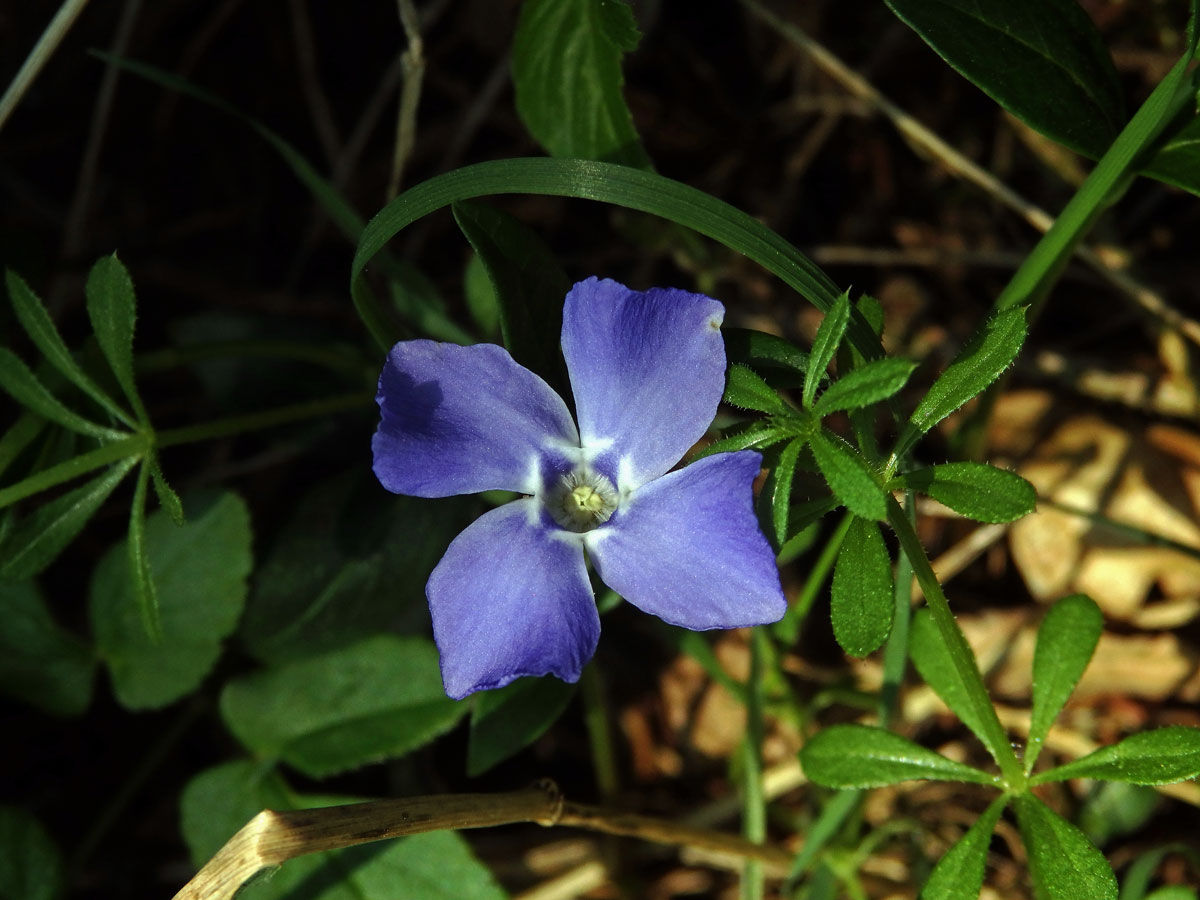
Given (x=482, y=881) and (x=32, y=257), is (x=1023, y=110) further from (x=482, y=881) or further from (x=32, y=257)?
(x=32, y=257)

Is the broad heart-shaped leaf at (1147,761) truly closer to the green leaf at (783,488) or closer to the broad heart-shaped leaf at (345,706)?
the green leaf at (783,488)

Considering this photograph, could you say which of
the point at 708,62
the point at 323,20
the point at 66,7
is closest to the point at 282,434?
the point at 66,7

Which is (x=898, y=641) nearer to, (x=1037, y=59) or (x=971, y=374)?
(x=971, y=374)

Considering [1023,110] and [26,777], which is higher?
[1023,110]

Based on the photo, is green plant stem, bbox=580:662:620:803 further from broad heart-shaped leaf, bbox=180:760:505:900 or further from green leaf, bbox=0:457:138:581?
green leaf, bbox=0:457:138:581

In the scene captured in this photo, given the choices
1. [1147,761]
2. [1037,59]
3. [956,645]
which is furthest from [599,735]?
[1037,59]

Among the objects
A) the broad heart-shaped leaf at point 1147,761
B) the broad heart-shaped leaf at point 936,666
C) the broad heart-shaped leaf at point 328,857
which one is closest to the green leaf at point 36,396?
the broad heart-shaped leaf at point 328,857

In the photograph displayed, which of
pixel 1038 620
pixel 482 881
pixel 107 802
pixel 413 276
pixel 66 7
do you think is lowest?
pixel 107 802
